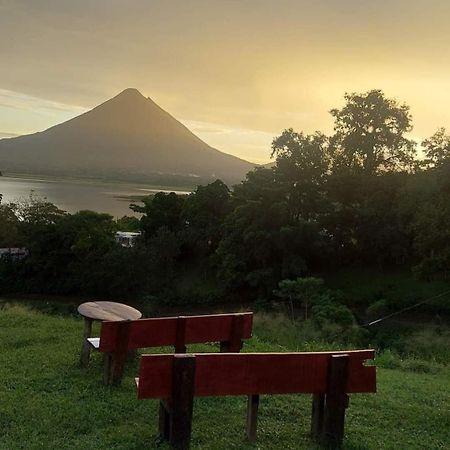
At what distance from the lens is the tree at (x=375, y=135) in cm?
2491

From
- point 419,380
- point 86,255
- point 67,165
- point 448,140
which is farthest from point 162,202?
point 67,165

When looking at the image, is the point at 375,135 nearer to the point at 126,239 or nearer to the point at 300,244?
the point at 300,244

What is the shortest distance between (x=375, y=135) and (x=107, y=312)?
2251 centimetres

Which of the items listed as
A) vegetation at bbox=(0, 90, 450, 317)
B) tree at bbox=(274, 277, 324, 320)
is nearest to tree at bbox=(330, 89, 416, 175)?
vegetation at bbox=(0, 90, 450, 317)

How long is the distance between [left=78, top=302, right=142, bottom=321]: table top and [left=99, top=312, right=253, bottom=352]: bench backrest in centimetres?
59

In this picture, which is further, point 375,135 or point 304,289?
point 375,135

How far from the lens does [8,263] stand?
2883 centimetres

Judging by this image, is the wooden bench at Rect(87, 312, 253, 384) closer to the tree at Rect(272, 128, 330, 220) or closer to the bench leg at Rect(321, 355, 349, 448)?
the bench leg at Rect(321, 355, 349, 448)

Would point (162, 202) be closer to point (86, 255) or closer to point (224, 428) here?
point (86, 255)

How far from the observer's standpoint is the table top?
14.9ft

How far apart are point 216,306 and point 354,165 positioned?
9.39 m

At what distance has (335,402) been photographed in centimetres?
292

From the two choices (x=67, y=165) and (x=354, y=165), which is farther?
(x=67, y=165)

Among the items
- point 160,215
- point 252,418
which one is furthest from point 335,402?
point 160,215
